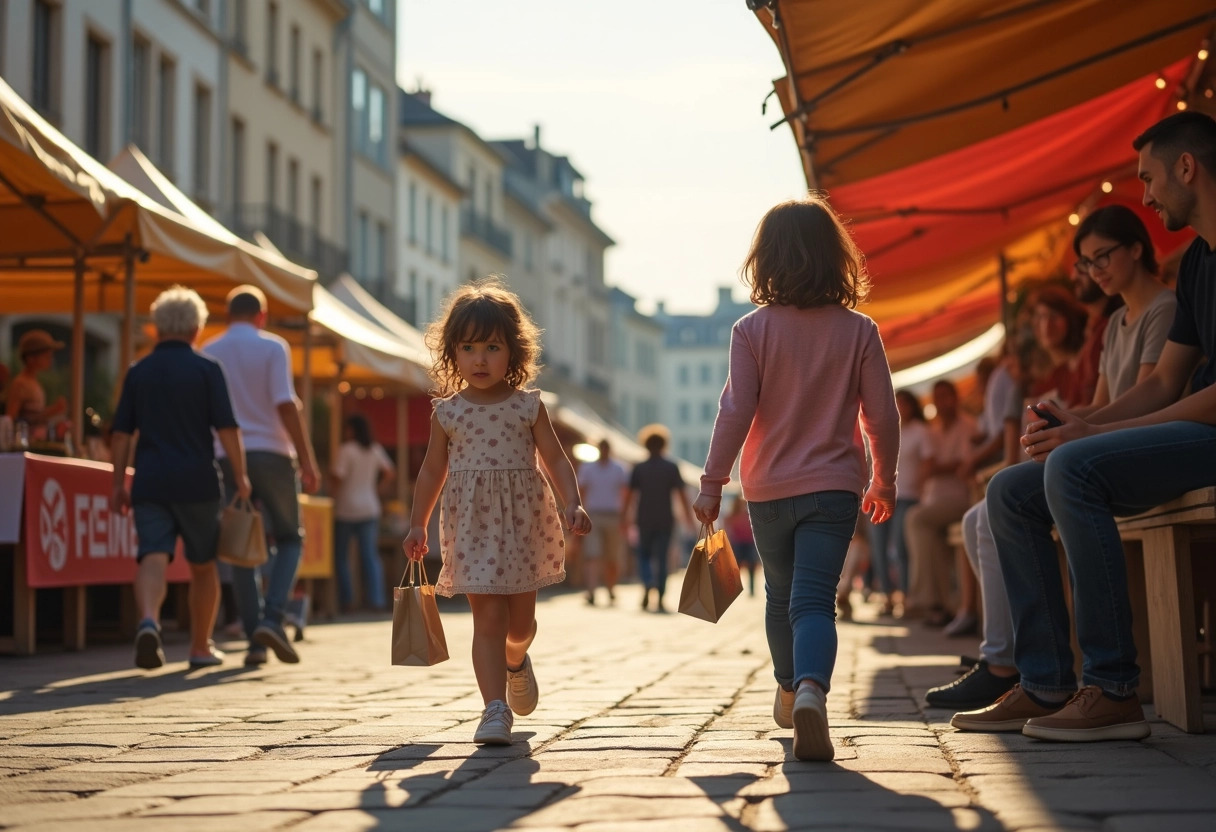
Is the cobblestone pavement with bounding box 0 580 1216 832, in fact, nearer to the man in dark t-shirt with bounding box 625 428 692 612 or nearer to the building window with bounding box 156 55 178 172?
the man in dark t-shirt with bounding box 625 428 692 612

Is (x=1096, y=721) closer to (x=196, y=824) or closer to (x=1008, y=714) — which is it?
(x=1008, y=714)

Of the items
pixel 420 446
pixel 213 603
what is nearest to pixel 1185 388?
pixel 213 603

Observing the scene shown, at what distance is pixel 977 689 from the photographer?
626cm

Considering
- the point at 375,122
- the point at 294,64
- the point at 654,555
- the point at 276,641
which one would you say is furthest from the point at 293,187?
the point at 276,641

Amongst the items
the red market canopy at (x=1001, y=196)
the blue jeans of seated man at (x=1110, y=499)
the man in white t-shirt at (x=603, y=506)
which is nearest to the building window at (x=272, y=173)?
the man in white t-shirt at (x=603, y=506)

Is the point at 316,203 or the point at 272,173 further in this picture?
the point at 316,203

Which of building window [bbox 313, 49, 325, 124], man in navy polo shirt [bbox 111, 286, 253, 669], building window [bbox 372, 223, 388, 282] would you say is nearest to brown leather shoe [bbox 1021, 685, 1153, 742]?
man in navy polo shirt [bbox 111, 286, 253, 669]

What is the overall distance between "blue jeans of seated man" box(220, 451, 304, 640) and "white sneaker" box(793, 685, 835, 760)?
5239 mm

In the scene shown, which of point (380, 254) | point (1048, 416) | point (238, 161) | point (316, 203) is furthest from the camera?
point (380, 254)

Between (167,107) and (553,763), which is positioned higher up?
(167,107)

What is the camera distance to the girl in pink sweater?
5340 millimetres

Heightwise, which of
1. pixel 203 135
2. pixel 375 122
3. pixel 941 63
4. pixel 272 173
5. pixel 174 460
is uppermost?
pixel 375 122

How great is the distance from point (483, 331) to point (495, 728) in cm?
131

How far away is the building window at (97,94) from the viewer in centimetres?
2728
